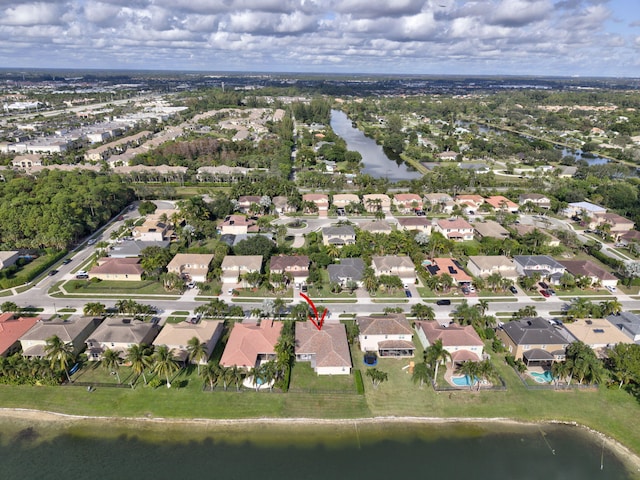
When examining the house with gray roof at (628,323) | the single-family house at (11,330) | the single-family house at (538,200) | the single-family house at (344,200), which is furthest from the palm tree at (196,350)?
the single-family house at (538,200)


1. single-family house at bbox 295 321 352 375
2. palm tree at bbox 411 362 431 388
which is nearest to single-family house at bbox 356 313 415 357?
single-family house at bbox 295 321 352 375

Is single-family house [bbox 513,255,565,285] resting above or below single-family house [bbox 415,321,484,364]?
above

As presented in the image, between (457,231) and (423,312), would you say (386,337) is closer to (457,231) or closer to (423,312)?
(423,312)

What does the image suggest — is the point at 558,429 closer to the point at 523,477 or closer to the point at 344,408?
the point at 523,477

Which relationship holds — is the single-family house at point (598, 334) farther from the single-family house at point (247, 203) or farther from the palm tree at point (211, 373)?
the single-family house at point (247, 203)

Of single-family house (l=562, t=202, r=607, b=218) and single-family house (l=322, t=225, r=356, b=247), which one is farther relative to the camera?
single-family house (l=562, t=202, r=607, b=218)

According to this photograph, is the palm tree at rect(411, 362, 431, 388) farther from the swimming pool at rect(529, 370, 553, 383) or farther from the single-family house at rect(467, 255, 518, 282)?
the single-family house at rect(467, 255, 518, 282)

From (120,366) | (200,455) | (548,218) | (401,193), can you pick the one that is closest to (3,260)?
(120,366)
